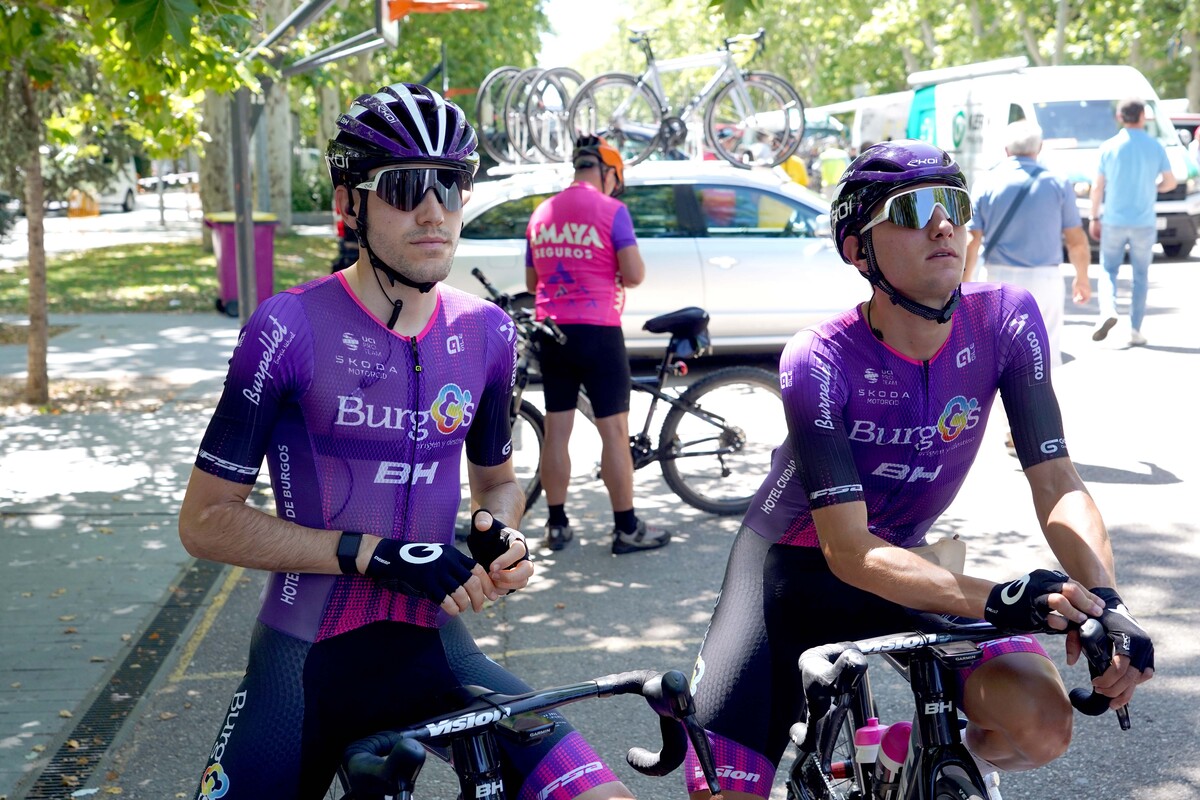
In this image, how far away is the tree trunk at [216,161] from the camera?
2252 cm

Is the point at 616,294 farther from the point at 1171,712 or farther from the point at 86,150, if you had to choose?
the point at 86,150

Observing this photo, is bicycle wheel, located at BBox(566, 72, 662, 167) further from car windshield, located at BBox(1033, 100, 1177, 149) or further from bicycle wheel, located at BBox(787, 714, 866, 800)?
bicycle wheel, located at BBox(787, 714, 866, 800)

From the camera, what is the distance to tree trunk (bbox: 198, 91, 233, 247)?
2252cm

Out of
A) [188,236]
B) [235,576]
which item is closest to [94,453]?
[235,576]

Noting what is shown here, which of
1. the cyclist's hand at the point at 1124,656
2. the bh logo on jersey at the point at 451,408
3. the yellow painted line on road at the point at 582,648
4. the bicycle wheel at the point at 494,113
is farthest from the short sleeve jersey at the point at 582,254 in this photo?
the bicycle wheel at the point at 494,113

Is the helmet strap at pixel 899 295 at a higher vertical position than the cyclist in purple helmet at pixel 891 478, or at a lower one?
higher

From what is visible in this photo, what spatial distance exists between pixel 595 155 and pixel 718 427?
68.6 inches

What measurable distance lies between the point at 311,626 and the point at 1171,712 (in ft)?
11.5

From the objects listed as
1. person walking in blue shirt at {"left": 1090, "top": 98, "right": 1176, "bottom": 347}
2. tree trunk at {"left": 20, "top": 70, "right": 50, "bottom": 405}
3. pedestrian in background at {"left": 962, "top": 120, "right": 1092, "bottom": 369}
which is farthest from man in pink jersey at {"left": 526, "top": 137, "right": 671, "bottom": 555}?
person walking in blue shirt at {"left": 1090, "top": 98, "right": 1176, "bottom": 347}

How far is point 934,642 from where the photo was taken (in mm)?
2637

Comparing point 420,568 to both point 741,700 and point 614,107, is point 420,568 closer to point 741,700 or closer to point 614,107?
point 741,700

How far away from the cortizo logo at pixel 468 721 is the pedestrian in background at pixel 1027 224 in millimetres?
7059

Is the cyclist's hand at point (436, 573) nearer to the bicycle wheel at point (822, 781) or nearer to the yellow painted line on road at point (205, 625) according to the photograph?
the bicycle wheel at point (822, 781)

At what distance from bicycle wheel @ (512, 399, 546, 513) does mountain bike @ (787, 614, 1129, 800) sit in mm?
4289
